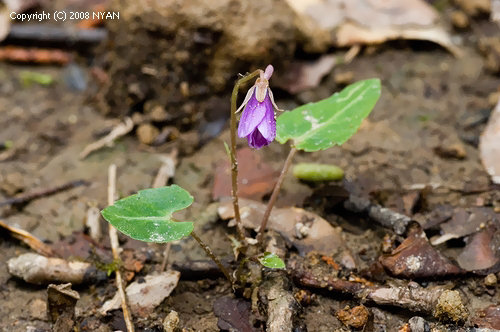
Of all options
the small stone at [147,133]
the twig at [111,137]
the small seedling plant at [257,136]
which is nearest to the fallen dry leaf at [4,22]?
the twig at [111,137]

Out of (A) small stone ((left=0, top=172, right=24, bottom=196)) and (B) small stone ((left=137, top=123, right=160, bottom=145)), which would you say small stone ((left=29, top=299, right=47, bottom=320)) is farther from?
(B) small stone ((left=137, top=123, right=160, bottom=145))

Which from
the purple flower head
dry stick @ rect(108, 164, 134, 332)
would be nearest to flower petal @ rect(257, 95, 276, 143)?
the purple flower head

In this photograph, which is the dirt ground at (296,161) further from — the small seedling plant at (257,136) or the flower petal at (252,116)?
the flower petal at (252,116)

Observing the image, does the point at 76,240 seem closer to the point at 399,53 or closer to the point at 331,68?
the point at 331,68

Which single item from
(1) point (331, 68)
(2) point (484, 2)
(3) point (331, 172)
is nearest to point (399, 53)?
(1) point (331, 68)

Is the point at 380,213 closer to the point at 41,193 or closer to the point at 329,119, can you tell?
the point at 329,119

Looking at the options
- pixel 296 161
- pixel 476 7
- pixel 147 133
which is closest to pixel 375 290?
pixel 296 161
